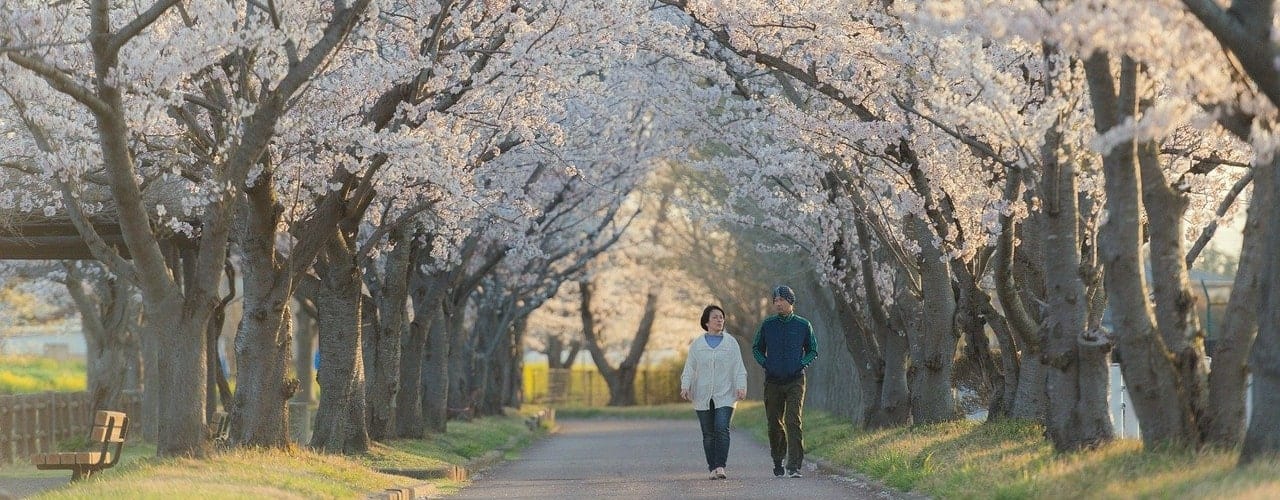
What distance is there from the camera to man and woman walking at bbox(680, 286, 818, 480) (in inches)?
637

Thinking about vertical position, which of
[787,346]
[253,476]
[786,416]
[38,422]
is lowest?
[253,476]

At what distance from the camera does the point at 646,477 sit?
18.3 m

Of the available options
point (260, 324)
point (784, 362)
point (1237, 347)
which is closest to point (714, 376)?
point (784, 362)

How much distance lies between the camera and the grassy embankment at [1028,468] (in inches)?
388

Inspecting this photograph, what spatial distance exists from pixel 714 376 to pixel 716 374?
3 cm

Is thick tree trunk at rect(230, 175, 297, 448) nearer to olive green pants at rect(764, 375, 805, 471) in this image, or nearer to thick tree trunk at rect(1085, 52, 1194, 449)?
olive green pants at rect(764, 375, 805, 471)

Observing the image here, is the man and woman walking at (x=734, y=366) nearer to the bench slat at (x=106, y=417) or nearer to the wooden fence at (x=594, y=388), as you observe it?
the bench slat at (x=106, y=417)

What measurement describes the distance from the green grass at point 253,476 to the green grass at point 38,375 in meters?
26.2

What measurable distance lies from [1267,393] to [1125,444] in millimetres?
2308

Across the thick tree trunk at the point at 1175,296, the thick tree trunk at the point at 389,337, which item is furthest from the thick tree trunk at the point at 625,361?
the thick tree trunk at the point at 1175,296

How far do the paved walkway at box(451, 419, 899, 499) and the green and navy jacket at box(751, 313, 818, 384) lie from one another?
1.12 m

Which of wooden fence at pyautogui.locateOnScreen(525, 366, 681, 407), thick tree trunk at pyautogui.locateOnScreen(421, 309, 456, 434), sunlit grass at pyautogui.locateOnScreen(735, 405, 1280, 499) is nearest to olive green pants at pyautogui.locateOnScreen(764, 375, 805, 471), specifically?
sunlit grass at pyautogui.locateOnScreen(735, 405, 1280, 499)

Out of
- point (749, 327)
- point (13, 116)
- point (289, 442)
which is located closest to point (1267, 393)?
point (289, 442)

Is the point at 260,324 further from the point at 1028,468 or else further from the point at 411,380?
the point at 411,380
